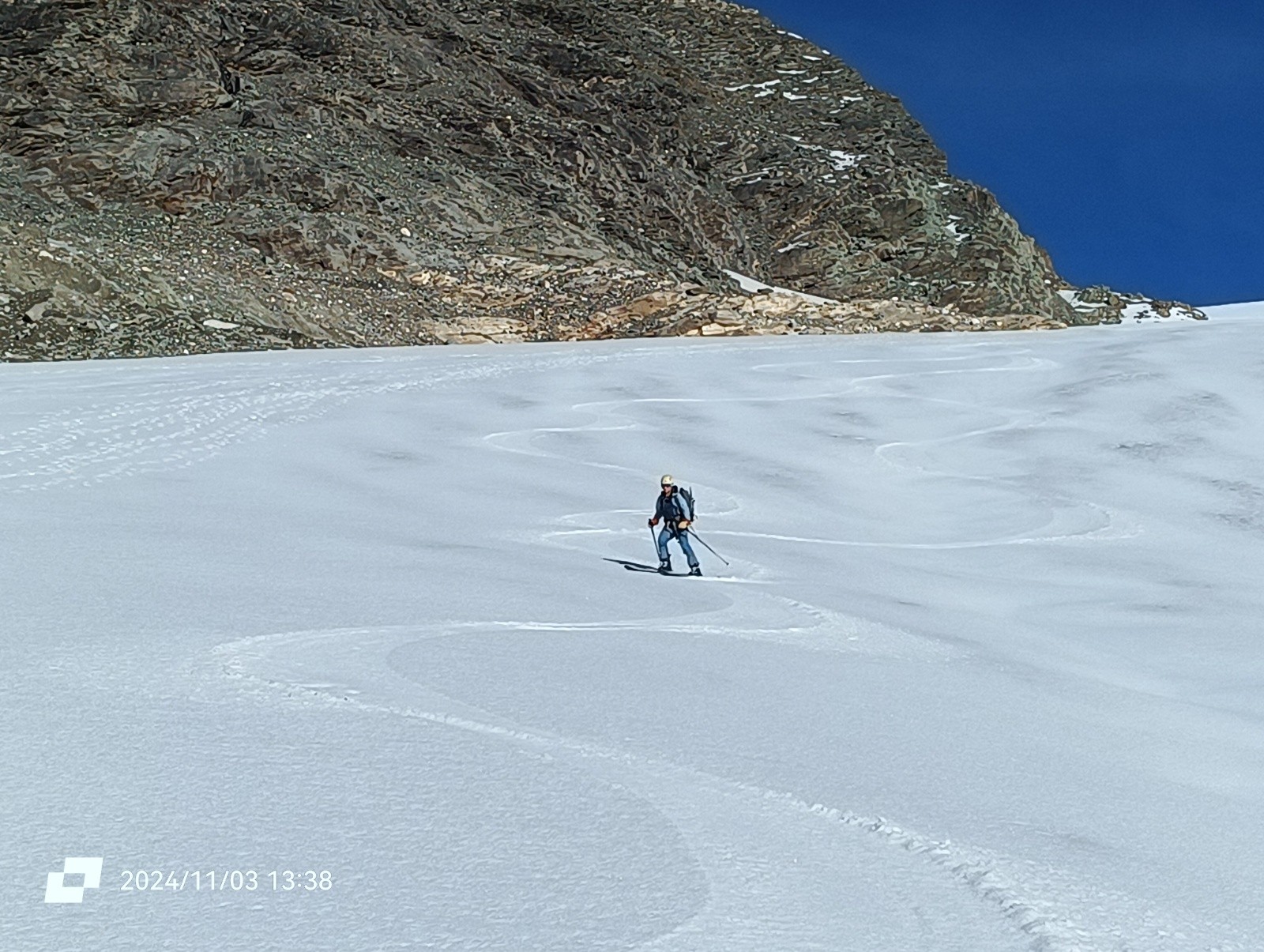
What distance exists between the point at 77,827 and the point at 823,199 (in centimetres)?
6807

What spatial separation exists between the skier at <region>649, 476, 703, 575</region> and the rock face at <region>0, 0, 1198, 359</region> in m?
23.4

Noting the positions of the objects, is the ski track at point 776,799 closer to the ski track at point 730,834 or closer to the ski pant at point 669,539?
the ski track at point 730,834

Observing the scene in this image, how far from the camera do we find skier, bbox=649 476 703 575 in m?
9.20

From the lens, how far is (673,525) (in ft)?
30.4

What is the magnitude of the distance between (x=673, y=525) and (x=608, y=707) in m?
4.21

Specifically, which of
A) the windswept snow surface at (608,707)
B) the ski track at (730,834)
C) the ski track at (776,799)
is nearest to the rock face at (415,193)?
the windswept snow surface at (608,707)

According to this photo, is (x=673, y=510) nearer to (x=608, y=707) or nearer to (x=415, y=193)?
(x=608, y=707)

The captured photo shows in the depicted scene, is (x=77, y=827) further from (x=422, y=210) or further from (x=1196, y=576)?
(x=422, y=210)

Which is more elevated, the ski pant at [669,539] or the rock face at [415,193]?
the rock face at [415,193]

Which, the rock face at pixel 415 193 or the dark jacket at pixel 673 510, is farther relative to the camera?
the rock face at pixel 415 193

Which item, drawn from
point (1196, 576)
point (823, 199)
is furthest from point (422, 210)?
point (1196, 576)

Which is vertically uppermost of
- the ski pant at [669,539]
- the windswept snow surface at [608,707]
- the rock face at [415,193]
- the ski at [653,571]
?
the rock face at [415,193]

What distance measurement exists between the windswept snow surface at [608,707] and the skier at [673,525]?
0.32m

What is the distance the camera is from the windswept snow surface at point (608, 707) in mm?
3352
